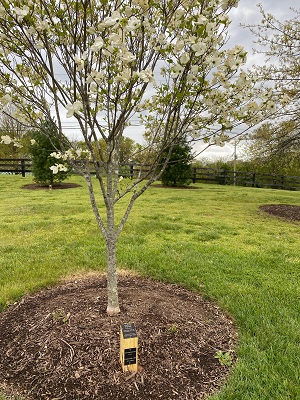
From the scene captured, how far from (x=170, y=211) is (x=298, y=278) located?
5060mm

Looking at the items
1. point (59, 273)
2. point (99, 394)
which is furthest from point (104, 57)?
point (59, 273)

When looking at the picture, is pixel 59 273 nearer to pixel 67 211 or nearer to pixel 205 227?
pixel 205 227

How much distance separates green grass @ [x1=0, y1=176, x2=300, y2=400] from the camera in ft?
7.95

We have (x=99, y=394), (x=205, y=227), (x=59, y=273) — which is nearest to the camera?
(x=99, y=394)

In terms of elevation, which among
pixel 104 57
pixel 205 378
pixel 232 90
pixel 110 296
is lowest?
→ pixel 205 378

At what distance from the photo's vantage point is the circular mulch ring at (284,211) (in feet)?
28.0

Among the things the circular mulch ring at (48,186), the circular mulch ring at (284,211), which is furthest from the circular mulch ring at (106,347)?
the circular mulch ring at (48,186)

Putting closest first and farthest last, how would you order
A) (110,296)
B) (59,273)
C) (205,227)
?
(110,296) → (59,273) → (205,227)

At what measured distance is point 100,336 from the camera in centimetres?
254


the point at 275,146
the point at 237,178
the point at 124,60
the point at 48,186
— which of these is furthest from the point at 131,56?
the point at 237,178

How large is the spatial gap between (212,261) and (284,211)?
560 centimetres

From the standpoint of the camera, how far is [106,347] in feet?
7.98

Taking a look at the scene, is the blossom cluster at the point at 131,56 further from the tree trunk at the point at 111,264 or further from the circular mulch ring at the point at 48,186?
the circular mulch ring at the point at 48,186

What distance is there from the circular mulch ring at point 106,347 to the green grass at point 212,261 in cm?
24
